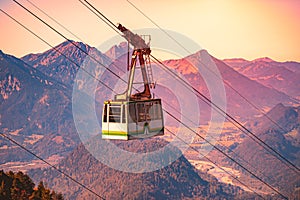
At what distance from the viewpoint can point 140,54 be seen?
4897 centimetres

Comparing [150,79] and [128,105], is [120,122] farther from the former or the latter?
[150,79]

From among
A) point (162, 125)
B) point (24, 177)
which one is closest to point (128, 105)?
point (162, 125)

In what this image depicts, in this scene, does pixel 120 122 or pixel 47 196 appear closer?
pixel 120 122

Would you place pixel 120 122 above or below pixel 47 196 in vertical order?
above

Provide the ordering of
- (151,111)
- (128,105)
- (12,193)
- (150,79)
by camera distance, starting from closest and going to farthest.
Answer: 1. (128,105)
2. (151,111)
3. (150,79)
4. (12,193)

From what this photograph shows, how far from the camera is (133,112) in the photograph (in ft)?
150

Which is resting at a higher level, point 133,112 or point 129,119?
point 133,112

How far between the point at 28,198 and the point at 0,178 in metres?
8.80

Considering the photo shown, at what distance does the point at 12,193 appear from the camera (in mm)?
118938

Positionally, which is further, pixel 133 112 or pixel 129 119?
pixel 133 112

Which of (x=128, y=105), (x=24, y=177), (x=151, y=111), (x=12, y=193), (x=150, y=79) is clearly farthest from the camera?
(x=24, y=177)

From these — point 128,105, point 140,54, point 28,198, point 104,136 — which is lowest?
point 28,198

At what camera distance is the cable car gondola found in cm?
4519

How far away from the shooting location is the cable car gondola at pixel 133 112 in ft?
148
